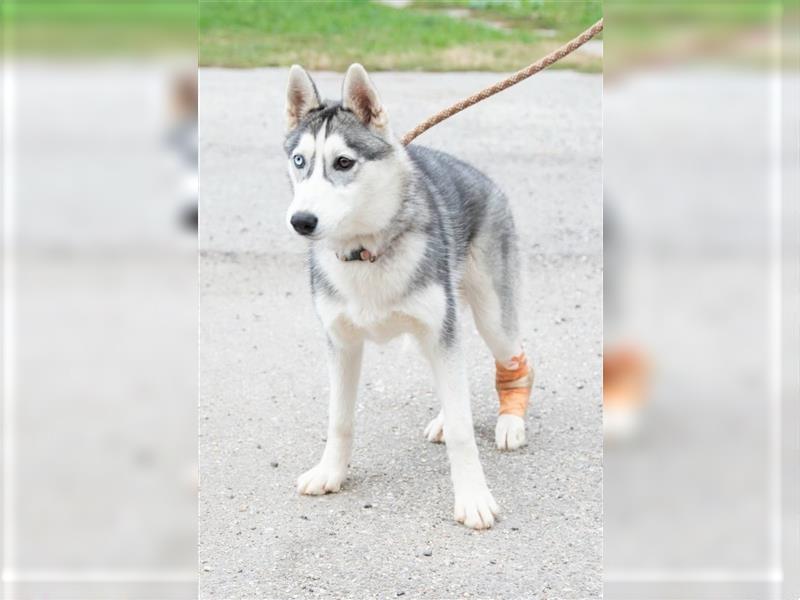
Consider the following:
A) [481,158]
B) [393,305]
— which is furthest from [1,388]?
[481,158]

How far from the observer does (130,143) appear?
116 centimetres

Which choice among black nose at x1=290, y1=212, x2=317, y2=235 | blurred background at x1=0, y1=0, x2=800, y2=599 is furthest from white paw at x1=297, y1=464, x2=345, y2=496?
blurred background at x1=0, y1=0, x2=800, y2=599

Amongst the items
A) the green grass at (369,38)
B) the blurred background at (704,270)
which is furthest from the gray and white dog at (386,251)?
the green grass at (369,38)

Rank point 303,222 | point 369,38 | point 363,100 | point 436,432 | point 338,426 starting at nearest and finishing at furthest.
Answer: point 303,222
point 363,100
point 338,426
point 436,432
point 369,38

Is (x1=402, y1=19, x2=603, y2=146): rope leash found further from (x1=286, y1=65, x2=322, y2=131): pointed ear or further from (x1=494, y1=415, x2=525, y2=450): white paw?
(x1=494, y1=415, x2=525, y2=450): white paw

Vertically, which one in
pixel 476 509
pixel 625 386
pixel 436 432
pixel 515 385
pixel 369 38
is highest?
pixel 369 38

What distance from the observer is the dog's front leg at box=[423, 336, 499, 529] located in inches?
102

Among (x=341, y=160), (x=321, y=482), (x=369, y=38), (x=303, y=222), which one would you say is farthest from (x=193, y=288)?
(x=369, y=38)

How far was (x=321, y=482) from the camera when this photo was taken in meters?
2.80

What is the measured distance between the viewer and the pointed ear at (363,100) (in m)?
2.38

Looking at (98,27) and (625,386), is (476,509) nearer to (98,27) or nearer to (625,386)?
(625,386)

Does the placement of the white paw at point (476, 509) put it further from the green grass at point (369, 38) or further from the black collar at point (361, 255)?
the green grass at point (369, 38)

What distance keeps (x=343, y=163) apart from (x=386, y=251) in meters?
0.31

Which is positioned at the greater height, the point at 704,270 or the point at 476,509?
the point at 704,270
